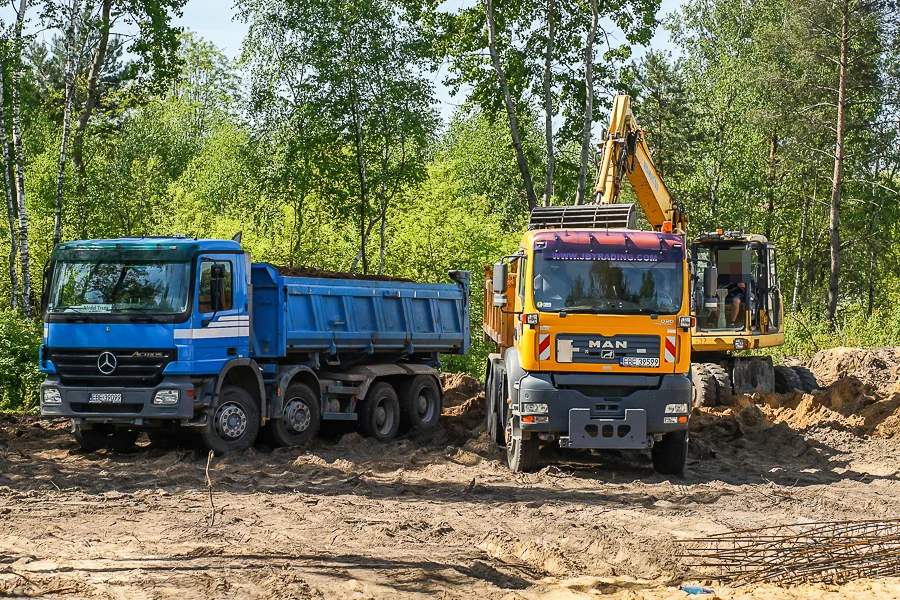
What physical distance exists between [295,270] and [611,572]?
26.1 feet

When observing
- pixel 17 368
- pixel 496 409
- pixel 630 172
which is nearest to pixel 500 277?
pixel 496 409

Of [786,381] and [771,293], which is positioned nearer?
[771,293]

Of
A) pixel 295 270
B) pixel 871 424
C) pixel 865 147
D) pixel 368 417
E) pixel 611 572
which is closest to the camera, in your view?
pixel 611 572

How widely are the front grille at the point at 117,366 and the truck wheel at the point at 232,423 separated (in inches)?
35.9

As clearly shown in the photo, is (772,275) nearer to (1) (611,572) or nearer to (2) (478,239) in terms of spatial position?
(1) (611,572)

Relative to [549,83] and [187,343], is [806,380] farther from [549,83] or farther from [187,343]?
[187,343]

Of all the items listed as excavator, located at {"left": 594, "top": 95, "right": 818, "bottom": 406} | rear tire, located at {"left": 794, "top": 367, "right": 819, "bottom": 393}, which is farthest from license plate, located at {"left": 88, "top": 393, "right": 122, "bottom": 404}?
rear tire, located at {"left": 794, "top": 367, "right": 819, "bottom": 393}

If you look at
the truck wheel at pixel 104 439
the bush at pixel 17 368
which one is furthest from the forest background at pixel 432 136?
the truck wheel at pixel 104 439

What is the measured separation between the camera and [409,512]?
1031cm

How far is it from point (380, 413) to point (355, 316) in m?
1.77

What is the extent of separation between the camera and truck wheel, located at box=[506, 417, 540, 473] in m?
12.8

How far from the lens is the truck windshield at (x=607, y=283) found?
12406 millimetres

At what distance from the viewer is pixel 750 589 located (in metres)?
7.48

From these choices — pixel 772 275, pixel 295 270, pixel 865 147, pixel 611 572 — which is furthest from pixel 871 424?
pixel 865 147
